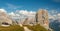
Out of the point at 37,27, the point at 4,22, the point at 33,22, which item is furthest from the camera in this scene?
the point at 33,22

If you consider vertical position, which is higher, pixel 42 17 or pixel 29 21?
pixel 42 17

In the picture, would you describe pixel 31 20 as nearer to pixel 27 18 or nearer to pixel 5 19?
pixel 27 18

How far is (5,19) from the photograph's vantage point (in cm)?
983

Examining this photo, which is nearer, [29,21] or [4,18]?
[4,18]

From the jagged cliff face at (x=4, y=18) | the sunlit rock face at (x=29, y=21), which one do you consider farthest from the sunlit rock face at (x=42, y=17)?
the jagged cliff face at (x=4, y=18)

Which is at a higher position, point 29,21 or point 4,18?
point 4,18

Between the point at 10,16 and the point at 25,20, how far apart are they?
2.74 ft

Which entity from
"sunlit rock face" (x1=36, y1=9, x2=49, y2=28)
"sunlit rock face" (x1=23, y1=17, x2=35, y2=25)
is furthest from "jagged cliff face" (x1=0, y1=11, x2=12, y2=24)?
"sunlit rock face" (x1=36, y1=9, x2=49, y2=28)

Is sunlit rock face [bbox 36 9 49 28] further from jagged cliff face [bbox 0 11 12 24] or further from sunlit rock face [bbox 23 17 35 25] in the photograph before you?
jagged cliff face [bbox 0 11 12 24]

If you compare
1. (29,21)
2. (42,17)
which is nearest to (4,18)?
(29,21)

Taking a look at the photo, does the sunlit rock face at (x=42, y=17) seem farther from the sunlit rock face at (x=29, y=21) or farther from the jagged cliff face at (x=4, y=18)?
the jagged cliff face at (x=4, y=18)

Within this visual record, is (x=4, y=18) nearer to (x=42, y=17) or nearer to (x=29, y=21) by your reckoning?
(x=29, y=21)

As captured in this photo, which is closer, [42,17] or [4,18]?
[4,18]

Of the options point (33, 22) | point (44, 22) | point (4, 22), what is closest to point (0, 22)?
point (4, 22)
